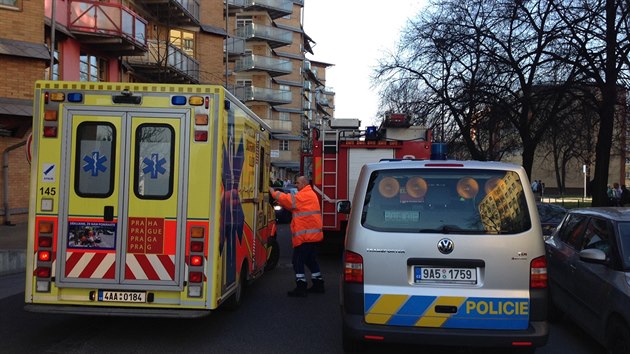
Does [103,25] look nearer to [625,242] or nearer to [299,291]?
[299,291]

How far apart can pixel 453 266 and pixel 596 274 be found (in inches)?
74.2

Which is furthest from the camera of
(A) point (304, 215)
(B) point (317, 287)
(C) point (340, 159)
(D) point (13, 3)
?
(D) point (13, 3)

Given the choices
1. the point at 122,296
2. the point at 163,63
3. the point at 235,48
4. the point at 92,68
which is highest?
the point at 235,48

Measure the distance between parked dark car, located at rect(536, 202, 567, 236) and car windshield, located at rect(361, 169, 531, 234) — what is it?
800cm

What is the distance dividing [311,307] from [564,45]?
14033 millimetres

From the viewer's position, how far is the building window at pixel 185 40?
30628 millimetres

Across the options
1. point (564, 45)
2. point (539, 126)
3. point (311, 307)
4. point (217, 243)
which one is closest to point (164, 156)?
point (217, 243)

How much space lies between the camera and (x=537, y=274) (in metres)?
4.64

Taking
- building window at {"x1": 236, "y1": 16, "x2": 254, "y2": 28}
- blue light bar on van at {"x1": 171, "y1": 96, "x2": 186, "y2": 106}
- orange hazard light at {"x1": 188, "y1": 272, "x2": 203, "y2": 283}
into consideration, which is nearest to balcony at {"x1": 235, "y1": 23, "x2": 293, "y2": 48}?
building window at {"x1": 236, "y1": 16, "x2": 254, "y2": 28}

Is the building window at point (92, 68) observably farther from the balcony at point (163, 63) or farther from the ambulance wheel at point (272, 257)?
the ambulance wheel at point (272, 257)

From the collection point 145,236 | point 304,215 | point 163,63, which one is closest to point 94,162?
point 145,236

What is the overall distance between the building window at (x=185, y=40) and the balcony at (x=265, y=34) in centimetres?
3043

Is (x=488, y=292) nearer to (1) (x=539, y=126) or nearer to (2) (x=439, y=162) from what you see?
(2) (x=439, y=162)

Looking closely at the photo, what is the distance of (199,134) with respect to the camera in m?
5.68
